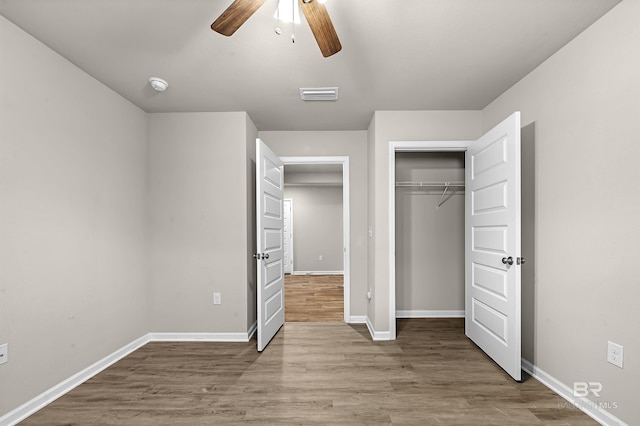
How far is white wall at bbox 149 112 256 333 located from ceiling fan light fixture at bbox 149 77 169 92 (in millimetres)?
669

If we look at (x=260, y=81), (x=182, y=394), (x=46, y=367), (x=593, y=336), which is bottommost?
(x=182, y=394)

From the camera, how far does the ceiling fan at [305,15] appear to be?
1411mm

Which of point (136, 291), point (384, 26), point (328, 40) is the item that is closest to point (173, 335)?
point (136, 291)

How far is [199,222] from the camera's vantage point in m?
3.42

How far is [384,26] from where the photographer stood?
198 centimetres

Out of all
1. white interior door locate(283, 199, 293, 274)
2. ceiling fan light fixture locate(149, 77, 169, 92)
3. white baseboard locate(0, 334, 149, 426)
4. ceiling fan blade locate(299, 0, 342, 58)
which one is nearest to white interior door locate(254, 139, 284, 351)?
ceiling fan light fixture locate(149, 77, 169, 92)

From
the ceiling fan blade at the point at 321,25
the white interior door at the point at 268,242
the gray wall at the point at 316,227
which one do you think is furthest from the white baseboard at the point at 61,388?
the gray wall at the point at 316,227

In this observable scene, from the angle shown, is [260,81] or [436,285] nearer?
[260,81]

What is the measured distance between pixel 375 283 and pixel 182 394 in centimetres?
201

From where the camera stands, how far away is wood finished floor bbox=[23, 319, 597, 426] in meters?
2.01

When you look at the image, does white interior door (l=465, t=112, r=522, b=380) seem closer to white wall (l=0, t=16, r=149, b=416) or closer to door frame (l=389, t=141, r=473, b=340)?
door frame (l=389, t=141, r=473, b=340)

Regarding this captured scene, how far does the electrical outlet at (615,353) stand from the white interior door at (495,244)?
0.54m

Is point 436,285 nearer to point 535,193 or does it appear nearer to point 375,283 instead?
point 375,283

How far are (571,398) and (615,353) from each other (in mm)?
524
